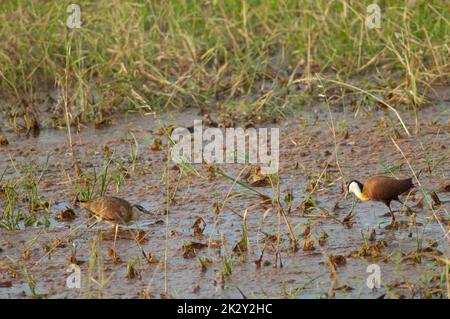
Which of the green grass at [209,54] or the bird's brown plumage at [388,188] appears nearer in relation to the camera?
the bird's brown plumage at [388,188]

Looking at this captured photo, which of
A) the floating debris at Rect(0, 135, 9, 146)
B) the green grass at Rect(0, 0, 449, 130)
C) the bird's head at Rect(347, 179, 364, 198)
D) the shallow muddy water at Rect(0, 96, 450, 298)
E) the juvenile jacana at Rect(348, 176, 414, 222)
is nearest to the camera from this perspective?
the shallow muddy water at Rect(0, 96, 450, 298)

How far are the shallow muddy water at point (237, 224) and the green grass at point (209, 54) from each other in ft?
0.85

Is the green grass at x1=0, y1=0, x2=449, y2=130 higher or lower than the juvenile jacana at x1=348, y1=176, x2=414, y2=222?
higher

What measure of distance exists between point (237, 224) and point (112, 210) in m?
0.71

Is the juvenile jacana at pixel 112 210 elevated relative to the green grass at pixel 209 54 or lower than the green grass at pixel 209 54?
lower

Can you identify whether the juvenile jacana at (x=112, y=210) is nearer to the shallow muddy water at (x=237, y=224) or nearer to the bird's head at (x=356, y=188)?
the shallow muddy water at (x=237, y=224)

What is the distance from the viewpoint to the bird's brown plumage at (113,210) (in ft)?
18.5

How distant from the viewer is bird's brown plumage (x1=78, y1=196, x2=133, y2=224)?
564cm

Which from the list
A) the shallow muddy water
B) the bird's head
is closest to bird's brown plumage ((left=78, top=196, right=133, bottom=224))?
the shallow muddy water

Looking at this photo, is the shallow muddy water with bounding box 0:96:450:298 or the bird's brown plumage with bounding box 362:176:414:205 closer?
the shallow muddy water with bounding box 0:96:450:298

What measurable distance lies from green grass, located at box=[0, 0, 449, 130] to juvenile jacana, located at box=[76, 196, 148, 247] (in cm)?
202

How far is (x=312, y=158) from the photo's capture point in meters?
6.93

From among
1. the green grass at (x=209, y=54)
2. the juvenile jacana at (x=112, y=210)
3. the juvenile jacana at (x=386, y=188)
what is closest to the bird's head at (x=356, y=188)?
the juvenile jacana at (x=386, y=188)

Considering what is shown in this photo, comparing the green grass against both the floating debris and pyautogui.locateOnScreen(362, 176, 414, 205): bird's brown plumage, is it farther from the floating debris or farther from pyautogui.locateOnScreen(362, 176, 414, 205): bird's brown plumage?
pyautogui.locateOnScreen(362, 176, 414, 205): bird's brown plumage
